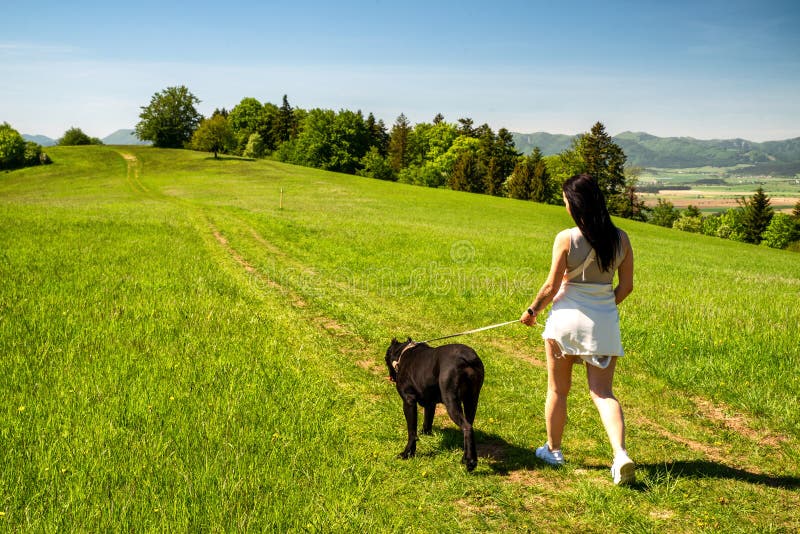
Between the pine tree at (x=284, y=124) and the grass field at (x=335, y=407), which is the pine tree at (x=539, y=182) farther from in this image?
the grass field at (x=335, y=407)

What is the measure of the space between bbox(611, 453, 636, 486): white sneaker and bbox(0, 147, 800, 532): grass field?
0.15 meters

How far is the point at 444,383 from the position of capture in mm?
4805

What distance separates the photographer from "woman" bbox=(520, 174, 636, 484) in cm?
448

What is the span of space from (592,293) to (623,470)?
5.50 ft

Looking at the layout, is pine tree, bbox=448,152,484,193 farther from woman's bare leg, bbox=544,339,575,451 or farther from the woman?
the woman

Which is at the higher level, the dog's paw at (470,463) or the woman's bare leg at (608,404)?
the woman's bare leg at (608,404)

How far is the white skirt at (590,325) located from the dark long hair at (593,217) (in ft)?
0.96

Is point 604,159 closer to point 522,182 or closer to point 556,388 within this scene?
point 522,182

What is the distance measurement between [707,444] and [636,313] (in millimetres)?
5539

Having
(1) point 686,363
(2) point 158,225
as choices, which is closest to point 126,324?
(1) point 686,363

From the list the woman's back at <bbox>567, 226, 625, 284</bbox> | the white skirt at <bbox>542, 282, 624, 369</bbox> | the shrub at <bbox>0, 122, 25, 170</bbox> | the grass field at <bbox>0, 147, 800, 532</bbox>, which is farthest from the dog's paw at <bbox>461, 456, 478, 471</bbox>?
the shrub at <bbox>0, 122, 25, 170</bbox>

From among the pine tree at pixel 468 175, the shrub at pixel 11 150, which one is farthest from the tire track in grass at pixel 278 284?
the shrub at pixel 11 150

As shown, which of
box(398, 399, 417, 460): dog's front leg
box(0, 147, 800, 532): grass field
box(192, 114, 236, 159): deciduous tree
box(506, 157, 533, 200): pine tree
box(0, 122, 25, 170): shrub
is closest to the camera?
box(0, 147, 800, 532): grass field

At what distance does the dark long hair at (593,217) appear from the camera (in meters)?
4.44
